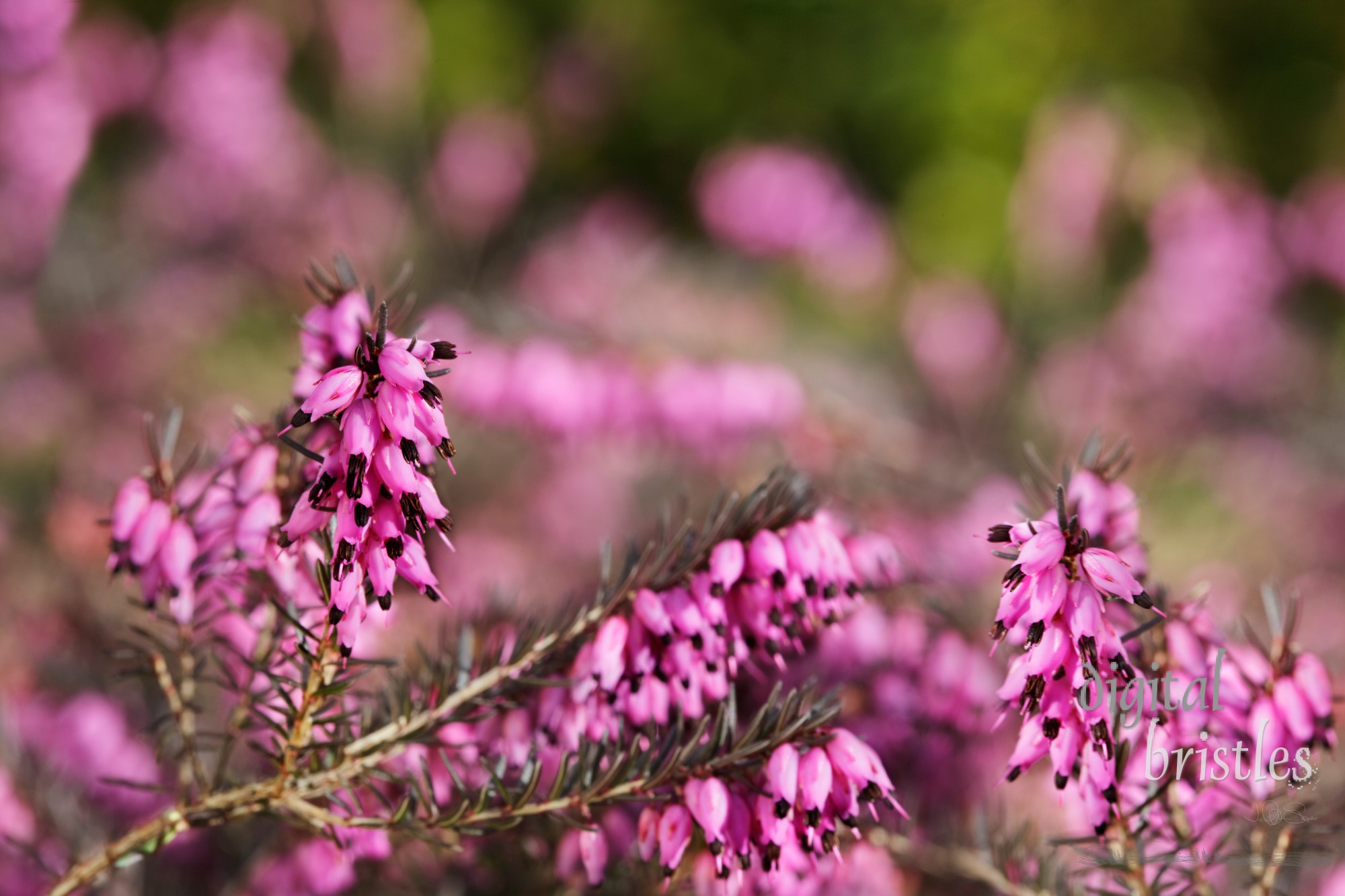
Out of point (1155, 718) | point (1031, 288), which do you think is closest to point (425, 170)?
point (1031, 288)

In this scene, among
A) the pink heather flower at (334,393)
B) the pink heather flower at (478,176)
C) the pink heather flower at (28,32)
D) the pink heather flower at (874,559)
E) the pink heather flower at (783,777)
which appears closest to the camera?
the pink heather flower at (334,393)

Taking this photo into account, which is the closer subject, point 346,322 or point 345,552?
point 345,552

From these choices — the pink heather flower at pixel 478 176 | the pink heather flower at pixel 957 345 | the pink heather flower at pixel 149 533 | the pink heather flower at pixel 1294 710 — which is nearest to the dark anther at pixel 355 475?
the pink heather flower at pixel 149 533

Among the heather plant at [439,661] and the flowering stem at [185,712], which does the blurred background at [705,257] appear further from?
the flowering stem at [185,712]

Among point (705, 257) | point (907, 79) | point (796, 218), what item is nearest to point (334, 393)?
point (705, 257)

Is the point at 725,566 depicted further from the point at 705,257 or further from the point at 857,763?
the point at 705,257

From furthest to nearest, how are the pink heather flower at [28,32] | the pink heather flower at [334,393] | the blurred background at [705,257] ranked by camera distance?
1. the pink heather flower at [28,32]
2. the blurred background at [705,257]
3. the pink heather flower at [334,393]

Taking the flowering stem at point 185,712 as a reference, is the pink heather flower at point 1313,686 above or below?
below
